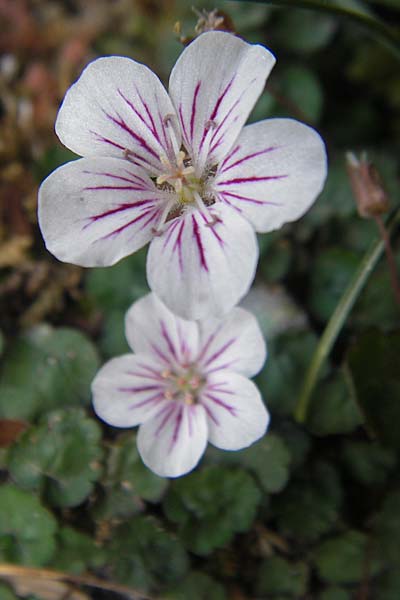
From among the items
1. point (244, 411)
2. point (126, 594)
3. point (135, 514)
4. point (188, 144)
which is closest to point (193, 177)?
point (188, 144)

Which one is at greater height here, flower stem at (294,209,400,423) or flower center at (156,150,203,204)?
flower center at (156,150,203,204)

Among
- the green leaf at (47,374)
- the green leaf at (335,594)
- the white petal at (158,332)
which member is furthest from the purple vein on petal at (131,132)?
the green leaf at (335,594)

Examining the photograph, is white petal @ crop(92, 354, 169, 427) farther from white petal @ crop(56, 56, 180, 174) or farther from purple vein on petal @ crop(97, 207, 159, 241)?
white petal @ crop(56, 56, 180, 174)

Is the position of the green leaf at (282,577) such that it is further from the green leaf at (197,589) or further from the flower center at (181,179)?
the flower center at (181,179)

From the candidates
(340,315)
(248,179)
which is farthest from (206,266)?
(340,315)

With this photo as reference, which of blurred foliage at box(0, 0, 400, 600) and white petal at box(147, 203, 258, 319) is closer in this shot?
white petal at box(147, 203, 258, 319)

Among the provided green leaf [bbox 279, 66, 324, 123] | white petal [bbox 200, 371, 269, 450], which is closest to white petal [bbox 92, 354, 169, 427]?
white petal [bbox 200, 371, 269, 450]

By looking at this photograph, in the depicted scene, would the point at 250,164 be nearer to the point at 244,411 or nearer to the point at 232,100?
the point at 232,100
